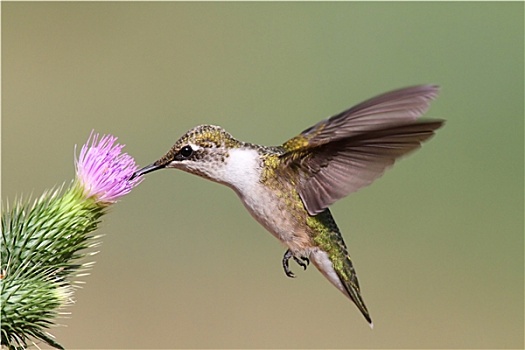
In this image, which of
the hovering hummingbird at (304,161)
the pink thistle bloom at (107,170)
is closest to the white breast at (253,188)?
the hovering hummingbird at (304,161)

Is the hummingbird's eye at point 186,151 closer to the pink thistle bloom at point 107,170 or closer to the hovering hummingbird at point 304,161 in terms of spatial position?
the hovering hummingbird at point 304,161

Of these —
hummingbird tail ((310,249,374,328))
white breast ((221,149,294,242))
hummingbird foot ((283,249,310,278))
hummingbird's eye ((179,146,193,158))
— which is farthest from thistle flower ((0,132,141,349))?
hummingbird tail ((310,249,374,328))

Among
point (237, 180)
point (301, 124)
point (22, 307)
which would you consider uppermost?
point (301, 124)

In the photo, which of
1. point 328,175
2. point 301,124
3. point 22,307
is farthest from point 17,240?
point 301,124

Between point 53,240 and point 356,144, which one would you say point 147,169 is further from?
point 356,144

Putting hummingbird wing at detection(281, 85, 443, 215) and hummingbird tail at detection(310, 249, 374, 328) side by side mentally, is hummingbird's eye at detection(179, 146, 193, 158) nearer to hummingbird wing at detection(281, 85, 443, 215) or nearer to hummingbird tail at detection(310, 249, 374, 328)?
hummingbird wing at detection(281, 85, 443, 215)

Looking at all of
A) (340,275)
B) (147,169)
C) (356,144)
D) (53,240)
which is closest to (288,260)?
(340,275)

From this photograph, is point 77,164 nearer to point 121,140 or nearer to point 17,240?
point 17,240
